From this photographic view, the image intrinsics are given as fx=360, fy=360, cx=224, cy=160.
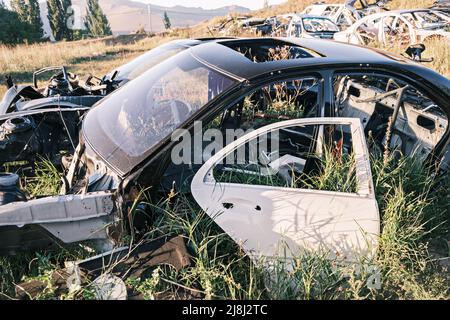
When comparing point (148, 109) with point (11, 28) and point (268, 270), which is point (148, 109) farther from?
point (11, 28)

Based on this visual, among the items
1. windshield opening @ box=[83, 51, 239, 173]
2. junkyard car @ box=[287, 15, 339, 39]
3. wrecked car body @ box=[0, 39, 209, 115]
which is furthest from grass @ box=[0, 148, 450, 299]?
junkyard car @ box=[287, 15, 339, 39]

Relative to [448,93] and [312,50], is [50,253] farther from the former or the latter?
[448,93]

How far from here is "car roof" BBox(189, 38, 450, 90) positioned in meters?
2.44

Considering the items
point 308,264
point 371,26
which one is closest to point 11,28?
point 371,26

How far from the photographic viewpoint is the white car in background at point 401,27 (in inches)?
354

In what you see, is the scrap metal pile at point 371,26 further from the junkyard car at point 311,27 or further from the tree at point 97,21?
the tree at point 97,21

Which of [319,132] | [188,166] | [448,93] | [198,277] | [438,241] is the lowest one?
[438,241]

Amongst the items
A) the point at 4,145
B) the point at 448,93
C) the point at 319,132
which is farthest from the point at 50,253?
the point at 448,93

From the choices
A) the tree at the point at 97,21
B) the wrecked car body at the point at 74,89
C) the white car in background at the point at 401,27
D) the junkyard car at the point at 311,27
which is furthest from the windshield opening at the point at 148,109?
the tree at the point at 97,21

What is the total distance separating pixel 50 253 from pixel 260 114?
234 centimetres

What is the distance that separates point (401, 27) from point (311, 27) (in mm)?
3104

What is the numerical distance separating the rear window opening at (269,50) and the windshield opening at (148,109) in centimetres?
58

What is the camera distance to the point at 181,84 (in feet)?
8.80

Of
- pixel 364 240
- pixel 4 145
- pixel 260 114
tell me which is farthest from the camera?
pixel 260 114
